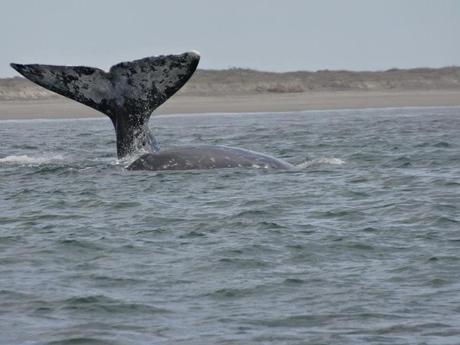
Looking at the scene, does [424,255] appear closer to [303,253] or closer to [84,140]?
[303,253]

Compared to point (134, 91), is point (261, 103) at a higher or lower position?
lower

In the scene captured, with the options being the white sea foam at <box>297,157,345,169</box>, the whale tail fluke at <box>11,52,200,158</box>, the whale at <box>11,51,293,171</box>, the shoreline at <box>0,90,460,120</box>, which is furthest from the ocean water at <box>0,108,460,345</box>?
the shoreline at <box>0,90,460,120</box>

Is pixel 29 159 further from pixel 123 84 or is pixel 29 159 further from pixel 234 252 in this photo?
pixel 234 252

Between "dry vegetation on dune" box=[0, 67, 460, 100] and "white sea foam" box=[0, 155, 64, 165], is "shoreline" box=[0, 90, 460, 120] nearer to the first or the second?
"dry vegetation on dune" box=[0, 67, 460, 100]

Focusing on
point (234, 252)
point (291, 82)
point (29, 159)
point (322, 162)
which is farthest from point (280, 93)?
point (234, 252)

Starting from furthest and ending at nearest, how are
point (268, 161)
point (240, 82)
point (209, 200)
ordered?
point (240, 82) → point (268, 161) → point (209, 200)

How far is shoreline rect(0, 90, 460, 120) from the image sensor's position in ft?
131

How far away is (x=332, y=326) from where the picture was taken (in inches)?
310

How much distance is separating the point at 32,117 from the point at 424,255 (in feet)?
95.5

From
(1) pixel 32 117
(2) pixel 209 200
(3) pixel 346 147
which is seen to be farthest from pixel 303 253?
(1) pixel 32 117

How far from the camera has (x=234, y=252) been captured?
1027 cm

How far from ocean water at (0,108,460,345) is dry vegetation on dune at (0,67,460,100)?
33186 mm

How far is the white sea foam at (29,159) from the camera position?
58.3 feet

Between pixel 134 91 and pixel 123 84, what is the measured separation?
152mm
